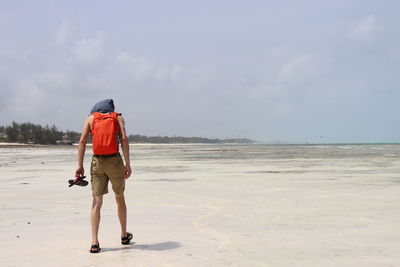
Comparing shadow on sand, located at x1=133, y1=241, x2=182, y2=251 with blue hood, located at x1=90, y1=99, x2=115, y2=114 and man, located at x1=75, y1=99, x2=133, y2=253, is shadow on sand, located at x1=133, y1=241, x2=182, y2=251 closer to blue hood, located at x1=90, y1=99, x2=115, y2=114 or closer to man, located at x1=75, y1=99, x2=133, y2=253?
man, located at x1=75, y1=99, x2=133, y2=253

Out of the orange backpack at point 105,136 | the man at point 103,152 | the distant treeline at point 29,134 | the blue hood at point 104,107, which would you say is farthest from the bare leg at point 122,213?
the distant treeline at point 29,134

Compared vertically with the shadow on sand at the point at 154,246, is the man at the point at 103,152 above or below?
above

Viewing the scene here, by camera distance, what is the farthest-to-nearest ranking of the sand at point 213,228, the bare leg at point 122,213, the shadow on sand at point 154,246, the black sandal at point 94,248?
the bare leg at point 122,213 → the shadow on sand at point 154,246 → the black sandal at point 94,248 → the sand at point 213,228

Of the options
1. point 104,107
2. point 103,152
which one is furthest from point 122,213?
point 104,107

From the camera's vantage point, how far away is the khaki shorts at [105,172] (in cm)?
502

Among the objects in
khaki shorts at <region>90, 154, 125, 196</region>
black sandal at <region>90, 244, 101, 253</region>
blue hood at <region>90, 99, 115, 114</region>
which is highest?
blue hood at <region>90, 99, 115, 114</region>

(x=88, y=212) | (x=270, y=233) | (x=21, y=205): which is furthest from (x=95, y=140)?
(x=21, y=205)

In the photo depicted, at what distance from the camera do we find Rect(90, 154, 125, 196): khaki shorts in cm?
502

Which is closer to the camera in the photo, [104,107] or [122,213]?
[104,107]

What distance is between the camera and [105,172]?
5.07 m

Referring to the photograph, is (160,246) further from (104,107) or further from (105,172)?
(104,107)

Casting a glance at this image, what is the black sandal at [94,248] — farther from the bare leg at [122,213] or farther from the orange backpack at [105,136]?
the orange backpack at [105,136]

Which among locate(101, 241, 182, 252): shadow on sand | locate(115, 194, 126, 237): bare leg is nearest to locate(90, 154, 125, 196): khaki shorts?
locate(115, 194, 126, 237): bare leg

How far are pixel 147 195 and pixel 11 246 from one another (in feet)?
16.6
